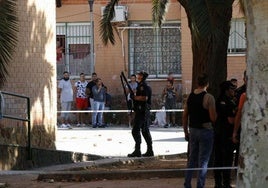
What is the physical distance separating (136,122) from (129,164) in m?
1.04

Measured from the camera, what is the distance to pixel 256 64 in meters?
7.26

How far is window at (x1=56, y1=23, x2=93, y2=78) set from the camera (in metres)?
33.0

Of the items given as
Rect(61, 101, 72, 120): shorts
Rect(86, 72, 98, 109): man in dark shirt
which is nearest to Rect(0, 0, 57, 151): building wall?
Rect(86, 72, 98, 109): man in dark shirt

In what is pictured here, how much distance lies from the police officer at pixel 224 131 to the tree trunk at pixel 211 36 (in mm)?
892

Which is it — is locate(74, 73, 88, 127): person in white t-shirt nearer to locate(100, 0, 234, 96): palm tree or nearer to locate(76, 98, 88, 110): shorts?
locate(76, 98, 88, 110): shorts

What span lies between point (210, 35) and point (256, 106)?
448 cm

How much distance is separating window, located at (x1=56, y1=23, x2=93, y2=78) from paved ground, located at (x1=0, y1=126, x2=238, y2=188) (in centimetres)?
447

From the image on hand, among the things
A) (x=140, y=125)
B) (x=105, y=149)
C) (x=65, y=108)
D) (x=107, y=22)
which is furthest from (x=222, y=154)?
(x=65, y=108)

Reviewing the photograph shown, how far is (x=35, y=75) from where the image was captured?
18031 mm

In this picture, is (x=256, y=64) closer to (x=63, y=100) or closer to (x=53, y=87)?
(x=53, y=87)

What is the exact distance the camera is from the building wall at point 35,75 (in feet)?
57.1

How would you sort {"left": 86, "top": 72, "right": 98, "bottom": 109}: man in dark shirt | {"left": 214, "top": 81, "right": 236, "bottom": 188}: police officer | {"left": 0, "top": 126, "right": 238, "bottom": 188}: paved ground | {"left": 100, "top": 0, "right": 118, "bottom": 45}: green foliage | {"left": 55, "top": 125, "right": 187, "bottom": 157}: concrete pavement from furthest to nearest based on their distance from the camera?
{"left": 86, "top": 72, "right": 98, "bottom": 109}: man in dark shirt → {"left": 100, "top": 0, "right": 118, "bottom": 45}: green foliage → {"left": 55, "top": 125, "right": 187, "bottom": 157}: concrete pavement → {"left": 0, "top": 126, "right": 238, "bottom": 188}: paved ground → {"left": 214, "top": 81, "right": 236, "bottom": 188}: police officer

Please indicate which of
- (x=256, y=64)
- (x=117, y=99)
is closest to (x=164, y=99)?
(x=117, y=99)

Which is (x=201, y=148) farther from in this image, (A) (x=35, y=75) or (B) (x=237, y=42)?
(B) (x=237, y=42)
